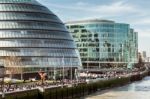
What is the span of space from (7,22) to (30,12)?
6267 millimetres

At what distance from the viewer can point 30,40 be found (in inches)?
4407

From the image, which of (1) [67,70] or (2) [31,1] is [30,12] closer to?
(2) [31,1]

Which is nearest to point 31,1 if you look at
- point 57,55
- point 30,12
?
point 30,12

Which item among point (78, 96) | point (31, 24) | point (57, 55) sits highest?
point (31, 24)

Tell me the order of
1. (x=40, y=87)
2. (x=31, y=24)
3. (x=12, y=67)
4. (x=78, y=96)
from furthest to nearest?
1. (x=31, y=24)
2. (x=12, y=67)
3. (x=78, y=96)
4. (x=40, y=87)

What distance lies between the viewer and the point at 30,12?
4515 inches

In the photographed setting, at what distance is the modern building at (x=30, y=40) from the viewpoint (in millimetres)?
109812

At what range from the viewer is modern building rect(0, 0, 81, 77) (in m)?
110

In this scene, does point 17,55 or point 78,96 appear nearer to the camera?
point 78,96

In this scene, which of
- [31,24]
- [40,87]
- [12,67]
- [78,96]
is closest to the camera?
[40,87]

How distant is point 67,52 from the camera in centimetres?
11931

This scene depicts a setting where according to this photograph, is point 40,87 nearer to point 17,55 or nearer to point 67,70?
point 17,55

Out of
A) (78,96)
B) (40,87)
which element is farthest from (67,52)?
(40,87)

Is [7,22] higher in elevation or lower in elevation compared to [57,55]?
higher
